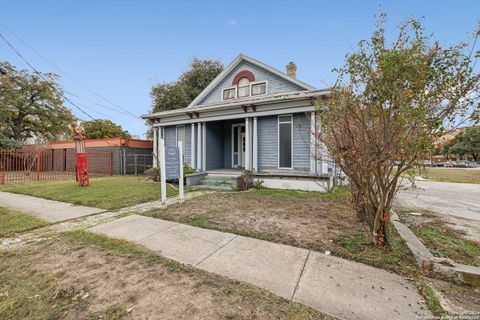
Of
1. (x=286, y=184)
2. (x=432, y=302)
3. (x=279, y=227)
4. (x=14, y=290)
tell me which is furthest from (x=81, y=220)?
(x=286, y=184)

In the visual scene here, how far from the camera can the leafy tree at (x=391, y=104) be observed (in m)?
2.70

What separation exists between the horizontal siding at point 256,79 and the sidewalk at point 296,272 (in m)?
10.5

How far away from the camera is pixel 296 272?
109 inches

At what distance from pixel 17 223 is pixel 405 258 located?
758cm

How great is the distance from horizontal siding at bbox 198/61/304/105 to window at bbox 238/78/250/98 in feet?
2.13

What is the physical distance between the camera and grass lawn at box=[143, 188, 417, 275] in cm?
324

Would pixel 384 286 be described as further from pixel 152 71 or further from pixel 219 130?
pixel 152 71

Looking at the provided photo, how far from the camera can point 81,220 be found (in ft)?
16.4

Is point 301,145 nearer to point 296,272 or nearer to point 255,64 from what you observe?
point 255,64

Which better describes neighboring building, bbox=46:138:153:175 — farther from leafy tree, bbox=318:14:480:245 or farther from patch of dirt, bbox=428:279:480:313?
patch of dirt, bbox=428:279:480:313

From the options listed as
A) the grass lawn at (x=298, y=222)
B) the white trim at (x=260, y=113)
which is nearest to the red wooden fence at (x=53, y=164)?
the white trim at (x=260, y=113)

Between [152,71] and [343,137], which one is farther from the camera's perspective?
[152,71]

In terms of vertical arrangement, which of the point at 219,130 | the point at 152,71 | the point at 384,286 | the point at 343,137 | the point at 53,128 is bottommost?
the point at 384,286

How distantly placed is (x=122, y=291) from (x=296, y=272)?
6.80 ft
